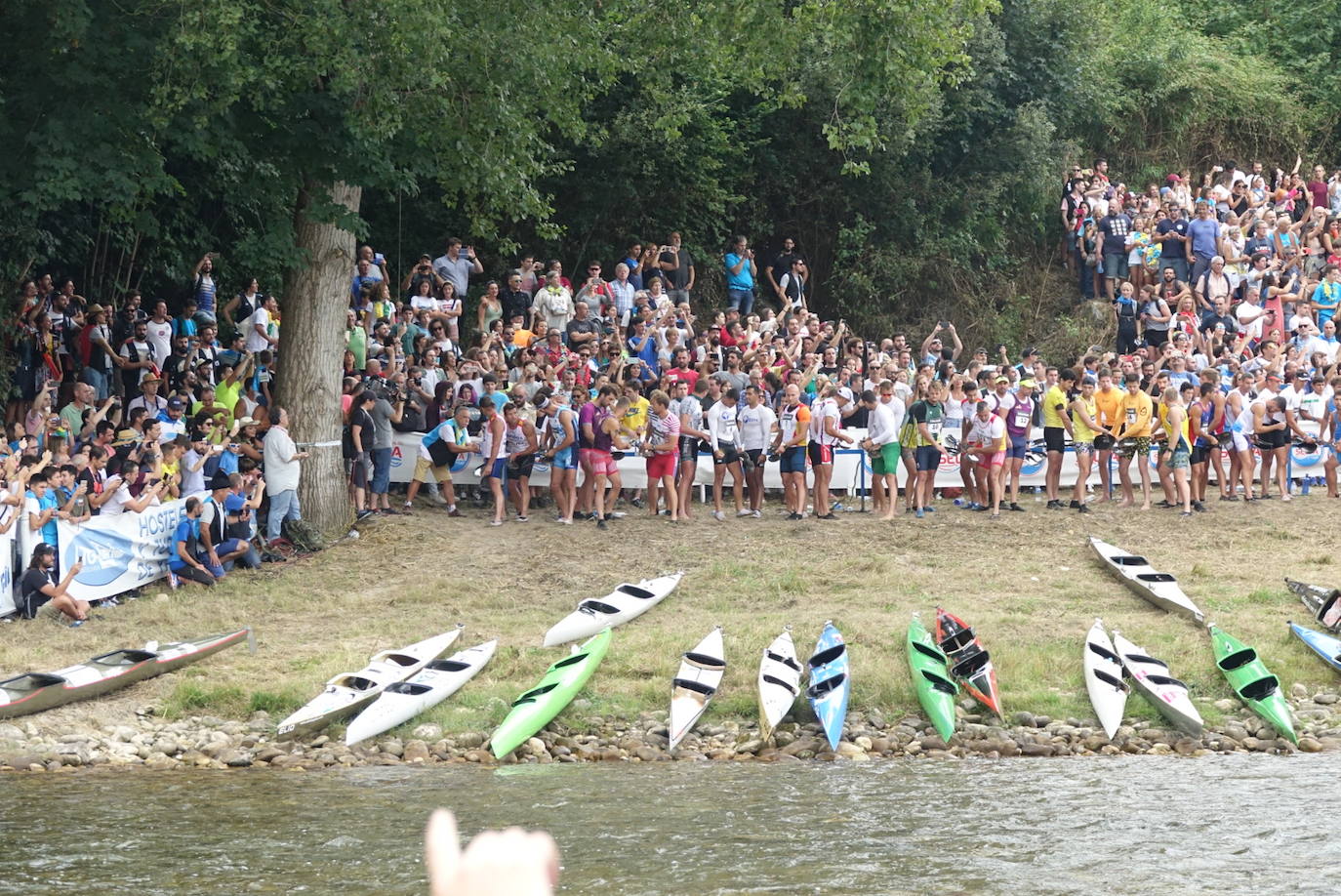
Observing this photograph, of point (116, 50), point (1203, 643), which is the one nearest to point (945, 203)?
point (1203, 643)

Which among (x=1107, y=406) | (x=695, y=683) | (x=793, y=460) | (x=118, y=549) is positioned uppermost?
(x=1107, y=406)

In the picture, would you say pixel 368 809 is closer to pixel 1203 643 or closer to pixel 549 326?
pixel 1203 643

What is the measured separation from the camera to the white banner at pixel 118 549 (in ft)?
46.8

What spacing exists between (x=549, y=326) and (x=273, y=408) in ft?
19.2

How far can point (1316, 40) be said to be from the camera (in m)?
35.5

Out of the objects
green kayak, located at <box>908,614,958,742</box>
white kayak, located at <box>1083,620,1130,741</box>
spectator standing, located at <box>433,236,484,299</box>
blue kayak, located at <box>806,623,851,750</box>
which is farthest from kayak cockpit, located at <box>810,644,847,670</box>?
spectator standing, located at <box>433,236,484,299</box>

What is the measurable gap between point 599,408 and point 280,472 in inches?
152

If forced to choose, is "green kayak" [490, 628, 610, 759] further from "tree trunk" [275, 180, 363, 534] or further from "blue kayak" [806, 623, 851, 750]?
"tree trunk" [275, 180, 363, 534]

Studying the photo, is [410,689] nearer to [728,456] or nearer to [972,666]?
[972,666]

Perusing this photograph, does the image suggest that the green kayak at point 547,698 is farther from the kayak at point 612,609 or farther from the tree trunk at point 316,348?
the tree trunk at point 316,348

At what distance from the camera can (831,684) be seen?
520 inches

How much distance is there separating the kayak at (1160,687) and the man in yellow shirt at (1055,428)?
18.8ft

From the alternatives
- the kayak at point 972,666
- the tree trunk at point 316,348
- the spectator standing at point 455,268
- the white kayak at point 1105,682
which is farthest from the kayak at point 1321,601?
the spectator standing at point 455,268

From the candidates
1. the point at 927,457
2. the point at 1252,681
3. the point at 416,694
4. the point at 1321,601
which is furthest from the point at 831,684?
the point at 927,457
